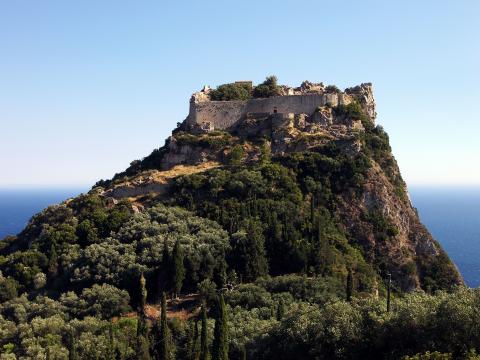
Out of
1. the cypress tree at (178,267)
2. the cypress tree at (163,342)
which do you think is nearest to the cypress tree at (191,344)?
the cypress tree at (163,342)

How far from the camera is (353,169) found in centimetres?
6194

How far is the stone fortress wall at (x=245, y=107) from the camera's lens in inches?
Result: 2810

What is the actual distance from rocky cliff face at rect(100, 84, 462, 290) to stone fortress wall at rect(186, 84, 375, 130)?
0.80 meters

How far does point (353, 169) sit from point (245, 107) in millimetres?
17435

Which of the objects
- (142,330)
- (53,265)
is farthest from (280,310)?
(53,265)

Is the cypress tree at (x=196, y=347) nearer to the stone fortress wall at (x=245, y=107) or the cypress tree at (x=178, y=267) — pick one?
the cypress tree at (x=178, y=267)

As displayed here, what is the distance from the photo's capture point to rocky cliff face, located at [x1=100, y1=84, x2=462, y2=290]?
2292 inches

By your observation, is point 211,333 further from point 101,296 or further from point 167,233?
point 167,233

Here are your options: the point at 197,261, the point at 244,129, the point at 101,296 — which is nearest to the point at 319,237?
the point at 197,261

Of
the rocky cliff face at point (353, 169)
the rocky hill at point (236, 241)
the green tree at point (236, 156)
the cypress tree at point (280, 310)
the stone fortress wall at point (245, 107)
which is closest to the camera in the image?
the cypress tree at point (280, 310)

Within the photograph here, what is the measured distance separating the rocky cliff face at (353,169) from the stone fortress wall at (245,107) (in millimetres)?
803

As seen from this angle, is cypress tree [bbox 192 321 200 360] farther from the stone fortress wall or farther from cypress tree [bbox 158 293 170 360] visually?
the stone fortress wall

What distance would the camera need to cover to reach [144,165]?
2832 inches

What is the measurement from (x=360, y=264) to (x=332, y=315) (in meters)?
21.5
